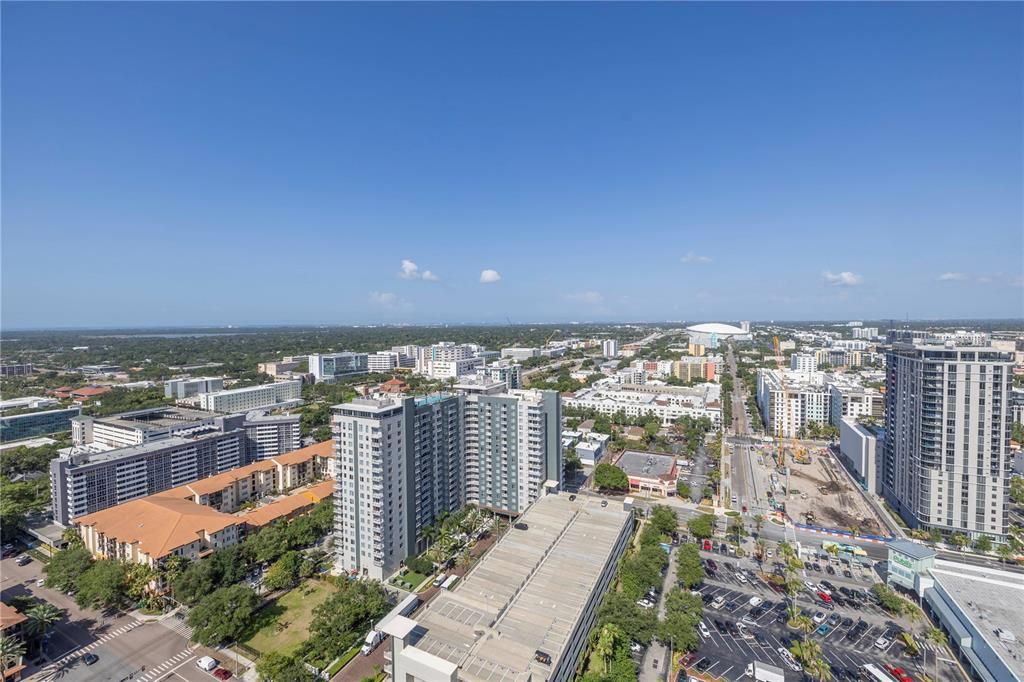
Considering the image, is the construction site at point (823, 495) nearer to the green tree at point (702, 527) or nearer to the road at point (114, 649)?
the green tree at point (702, 527)

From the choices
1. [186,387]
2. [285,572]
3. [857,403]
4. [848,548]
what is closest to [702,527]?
[848,548]

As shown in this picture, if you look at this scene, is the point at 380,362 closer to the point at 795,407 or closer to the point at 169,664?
the point at 795,407

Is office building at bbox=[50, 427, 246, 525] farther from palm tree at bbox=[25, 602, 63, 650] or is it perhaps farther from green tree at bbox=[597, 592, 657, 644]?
green tree at bbox=[597, 592, 657, 644]

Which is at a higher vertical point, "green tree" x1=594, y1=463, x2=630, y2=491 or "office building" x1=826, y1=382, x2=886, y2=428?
"office building" x1=826, y1=382, x2=886, y2=428

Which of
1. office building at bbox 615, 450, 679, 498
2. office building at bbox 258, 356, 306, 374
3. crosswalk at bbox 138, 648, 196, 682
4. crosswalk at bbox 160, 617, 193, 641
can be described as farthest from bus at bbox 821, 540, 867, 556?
office building at bbox 258, 356, 306, 374

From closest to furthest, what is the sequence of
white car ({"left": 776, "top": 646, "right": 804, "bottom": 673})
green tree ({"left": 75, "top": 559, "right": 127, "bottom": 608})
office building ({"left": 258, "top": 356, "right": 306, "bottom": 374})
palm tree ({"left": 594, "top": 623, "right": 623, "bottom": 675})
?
palm tree ({"left": 594, "top": 623, "right": 623, "bottom": 675})
white car ({"left": 776, "top": 646, "right": 804, "bottom": 673})
green tree ({"left": 75, "top": 559, "right": 127, "bottom": 608})
office building ({"left": 258, "top": 356, "right": 306, "bottom": 374})

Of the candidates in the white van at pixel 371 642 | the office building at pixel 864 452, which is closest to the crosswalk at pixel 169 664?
the white van at pixel 371 642

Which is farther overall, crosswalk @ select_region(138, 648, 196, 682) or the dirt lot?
the dirt lot
